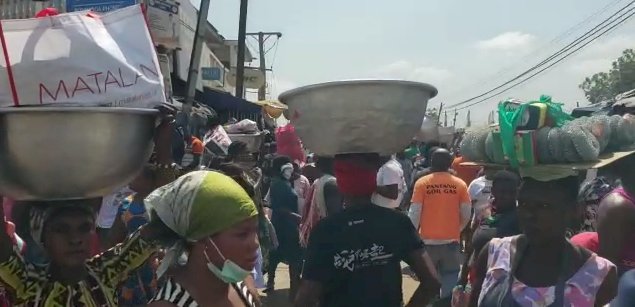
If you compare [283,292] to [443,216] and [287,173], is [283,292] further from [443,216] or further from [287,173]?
[443,216]

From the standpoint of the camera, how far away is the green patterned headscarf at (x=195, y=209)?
241 centimetres

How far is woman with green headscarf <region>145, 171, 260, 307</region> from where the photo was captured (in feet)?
7.91

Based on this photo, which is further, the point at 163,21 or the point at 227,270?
the point at 163,21

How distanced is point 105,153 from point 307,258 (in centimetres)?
136

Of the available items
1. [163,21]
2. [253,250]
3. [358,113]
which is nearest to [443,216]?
[358,113]

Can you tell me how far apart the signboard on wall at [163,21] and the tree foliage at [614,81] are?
4712 cm

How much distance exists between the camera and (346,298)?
337 centimetres

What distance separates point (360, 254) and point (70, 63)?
1.64 m

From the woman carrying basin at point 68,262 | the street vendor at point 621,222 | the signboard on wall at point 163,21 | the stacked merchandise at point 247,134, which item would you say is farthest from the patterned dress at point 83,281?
the signboard on wall at point 163,21

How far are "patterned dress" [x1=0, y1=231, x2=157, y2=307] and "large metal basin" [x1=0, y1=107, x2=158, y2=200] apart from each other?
0.34 meters

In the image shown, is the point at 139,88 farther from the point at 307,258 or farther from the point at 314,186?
the point at 314,186

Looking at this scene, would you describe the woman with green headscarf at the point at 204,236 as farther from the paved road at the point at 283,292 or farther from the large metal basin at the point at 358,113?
the paved road at the point at 283,292

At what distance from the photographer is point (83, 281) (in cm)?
276

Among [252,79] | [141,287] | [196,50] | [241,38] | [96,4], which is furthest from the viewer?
[252,79]
